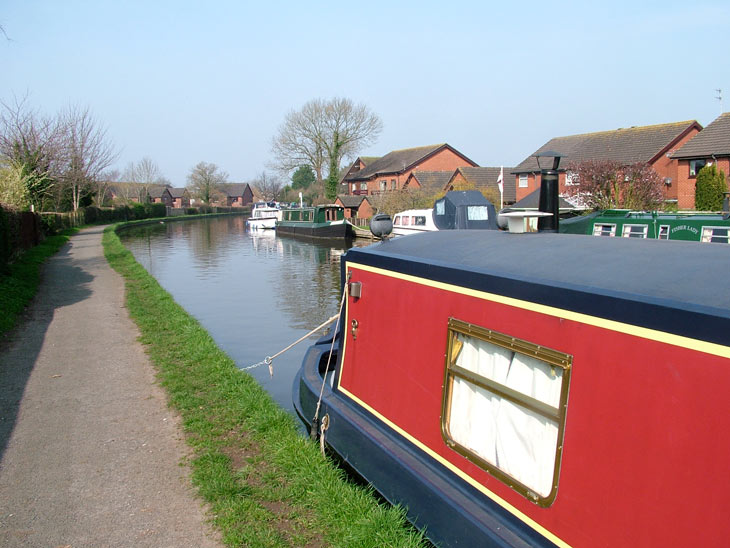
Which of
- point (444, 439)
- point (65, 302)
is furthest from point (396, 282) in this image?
point (65, 302)

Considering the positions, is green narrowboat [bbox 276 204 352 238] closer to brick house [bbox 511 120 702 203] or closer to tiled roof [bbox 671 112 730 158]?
brick house [bbox 511 120 702 203]

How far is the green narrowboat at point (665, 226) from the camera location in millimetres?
9852

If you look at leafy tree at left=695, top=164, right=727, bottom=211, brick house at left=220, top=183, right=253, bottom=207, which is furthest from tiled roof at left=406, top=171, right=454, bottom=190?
brick house at left=220, top=183, right=253, bottom=207

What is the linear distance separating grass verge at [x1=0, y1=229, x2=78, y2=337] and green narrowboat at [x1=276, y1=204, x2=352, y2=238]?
19.4 meters

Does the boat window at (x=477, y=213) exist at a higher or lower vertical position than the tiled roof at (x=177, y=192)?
lower

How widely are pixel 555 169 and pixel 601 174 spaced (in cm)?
1769

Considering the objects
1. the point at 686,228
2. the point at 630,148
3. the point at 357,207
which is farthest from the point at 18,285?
the point at 357,207

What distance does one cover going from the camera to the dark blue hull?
9.30ft

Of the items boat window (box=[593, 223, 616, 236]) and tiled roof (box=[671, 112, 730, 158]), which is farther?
tiled roof (box=[671, 112, 730, 158])

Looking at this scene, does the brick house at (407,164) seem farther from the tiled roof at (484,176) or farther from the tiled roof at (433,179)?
the tiled roof at (484,176)

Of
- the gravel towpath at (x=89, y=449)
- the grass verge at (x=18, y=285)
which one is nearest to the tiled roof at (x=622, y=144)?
the grass verge at (x=18, y=285)

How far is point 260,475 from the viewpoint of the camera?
4.41 m

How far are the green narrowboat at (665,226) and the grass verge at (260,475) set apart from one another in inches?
252

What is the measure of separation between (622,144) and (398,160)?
24118 mm
